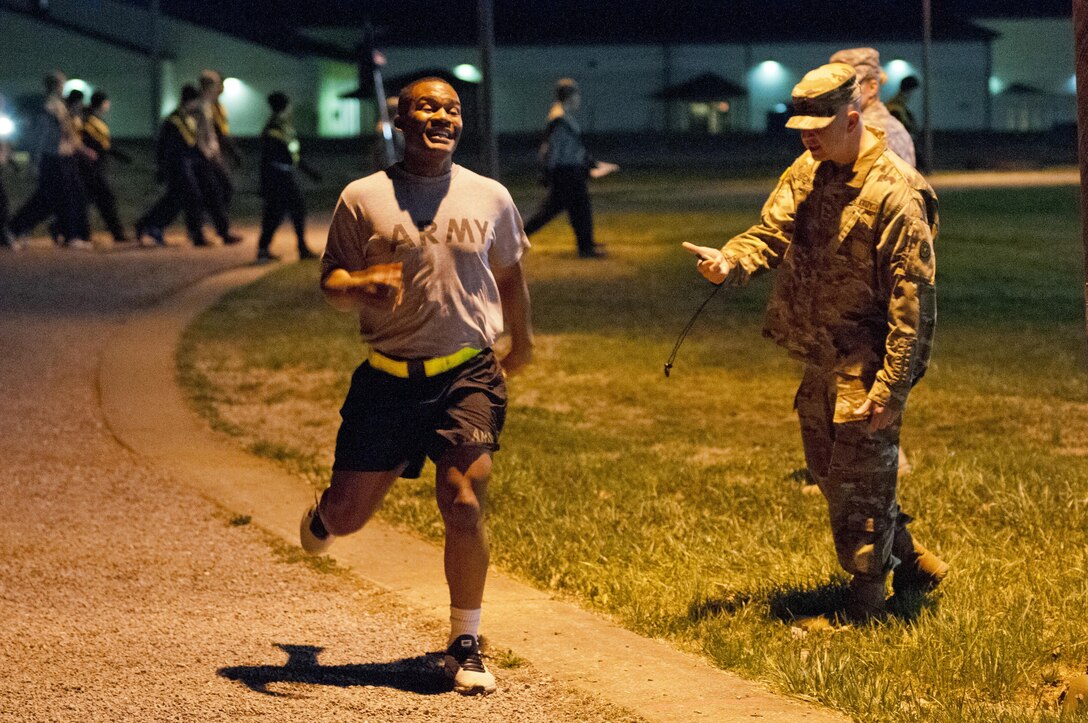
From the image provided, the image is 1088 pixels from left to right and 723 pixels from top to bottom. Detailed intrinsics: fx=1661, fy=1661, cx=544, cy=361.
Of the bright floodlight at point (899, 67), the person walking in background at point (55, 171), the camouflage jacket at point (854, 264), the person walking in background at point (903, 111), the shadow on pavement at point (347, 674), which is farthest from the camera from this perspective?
the bright floodlight at point (899, 67)

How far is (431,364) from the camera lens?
5094mm

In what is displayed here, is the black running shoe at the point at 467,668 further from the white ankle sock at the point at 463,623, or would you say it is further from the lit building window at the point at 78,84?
the lit building window at the point at 78,84

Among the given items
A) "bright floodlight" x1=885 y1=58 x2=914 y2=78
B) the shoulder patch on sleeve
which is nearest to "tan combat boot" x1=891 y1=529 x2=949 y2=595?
the shoulder patch on sleeve

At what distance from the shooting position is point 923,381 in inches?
418

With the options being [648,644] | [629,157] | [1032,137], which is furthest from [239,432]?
[1032,137]

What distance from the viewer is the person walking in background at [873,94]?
7305 mm

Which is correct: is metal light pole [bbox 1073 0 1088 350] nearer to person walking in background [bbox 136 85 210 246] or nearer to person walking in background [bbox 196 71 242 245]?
person walking in background [bbox 196 71 242 245]

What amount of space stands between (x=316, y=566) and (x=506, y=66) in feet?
206

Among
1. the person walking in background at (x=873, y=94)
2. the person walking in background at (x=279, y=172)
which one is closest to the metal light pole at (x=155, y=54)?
the person walking in background at (x=279, y=172)

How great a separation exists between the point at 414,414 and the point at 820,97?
158 centimetres

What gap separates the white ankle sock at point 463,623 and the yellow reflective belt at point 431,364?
0.73m

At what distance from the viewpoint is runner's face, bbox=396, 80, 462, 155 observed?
495 cm

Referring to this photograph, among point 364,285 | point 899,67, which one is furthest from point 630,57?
point 364,285

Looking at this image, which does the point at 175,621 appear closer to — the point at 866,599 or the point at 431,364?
the point at 431,364
